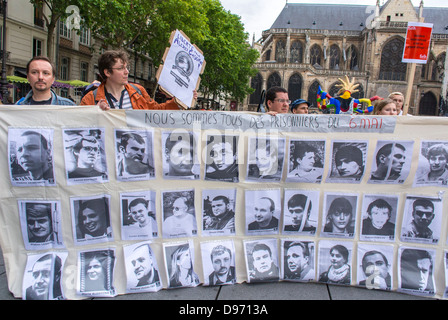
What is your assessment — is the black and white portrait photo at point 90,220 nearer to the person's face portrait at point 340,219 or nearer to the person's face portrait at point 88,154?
the person's face portrait at point 88,154

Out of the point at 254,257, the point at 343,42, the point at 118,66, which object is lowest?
the point at 254,257

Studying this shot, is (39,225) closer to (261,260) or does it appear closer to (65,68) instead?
(261,260)

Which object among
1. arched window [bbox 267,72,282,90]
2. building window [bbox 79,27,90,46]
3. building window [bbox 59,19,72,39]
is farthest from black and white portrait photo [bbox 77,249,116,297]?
arched window [bbox 267,72,282,90]

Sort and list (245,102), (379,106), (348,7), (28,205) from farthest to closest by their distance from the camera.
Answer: (348,7) < (245,102) < (379,106) < (28,205)

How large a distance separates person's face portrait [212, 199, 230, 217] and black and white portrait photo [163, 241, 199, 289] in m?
0.32

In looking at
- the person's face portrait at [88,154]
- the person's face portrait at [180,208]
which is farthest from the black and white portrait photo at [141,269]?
the person's face portrait at [88,154]

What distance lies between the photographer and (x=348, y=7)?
243 feet

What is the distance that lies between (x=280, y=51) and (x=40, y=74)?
7209 centimetres

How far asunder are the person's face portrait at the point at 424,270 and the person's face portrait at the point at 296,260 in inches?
35.9

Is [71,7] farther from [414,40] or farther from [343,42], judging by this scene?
[343,42]

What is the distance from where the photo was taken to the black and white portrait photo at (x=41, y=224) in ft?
9.20

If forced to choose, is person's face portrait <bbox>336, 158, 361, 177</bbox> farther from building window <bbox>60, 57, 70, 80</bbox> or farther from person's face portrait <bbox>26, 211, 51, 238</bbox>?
building window <bbox>60, 57, 70, 80</bbox>
